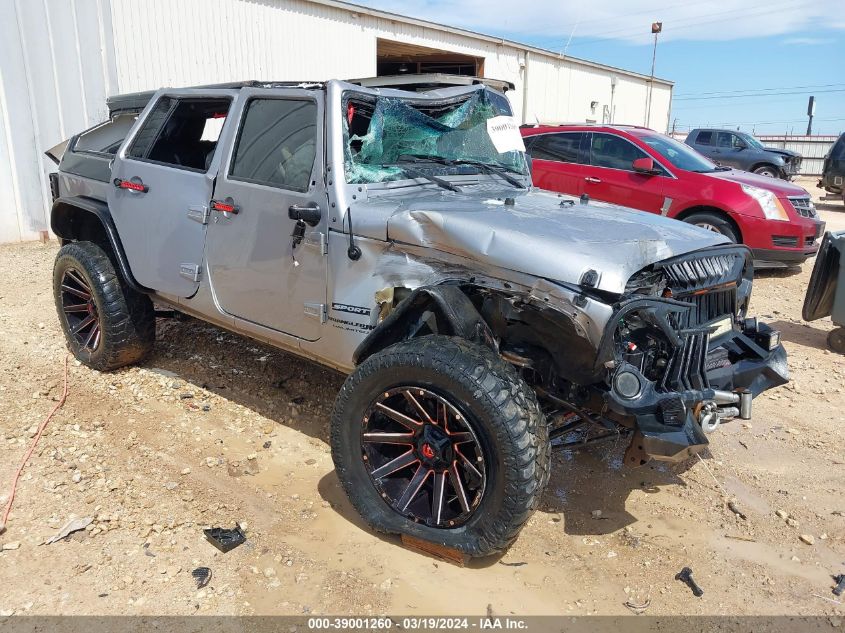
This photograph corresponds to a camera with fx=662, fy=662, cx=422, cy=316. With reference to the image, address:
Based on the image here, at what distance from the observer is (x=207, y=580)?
2.86 meters

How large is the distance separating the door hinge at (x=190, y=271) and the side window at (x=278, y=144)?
639 millimetres

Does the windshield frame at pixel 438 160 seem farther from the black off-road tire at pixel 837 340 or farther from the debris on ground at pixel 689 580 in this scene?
the black off-road tire at pixel 837 340

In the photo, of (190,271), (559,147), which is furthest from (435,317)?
(559,147)

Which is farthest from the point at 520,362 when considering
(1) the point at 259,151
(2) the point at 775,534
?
(1) the point at 259,151

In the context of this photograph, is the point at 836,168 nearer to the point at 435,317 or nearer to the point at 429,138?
the point at 429,138

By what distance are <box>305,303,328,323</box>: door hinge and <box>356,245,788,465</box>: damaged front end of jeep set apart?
34cm

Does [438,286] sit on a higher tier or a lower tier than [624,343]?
higher

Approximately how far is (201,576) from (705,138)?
20.0 meters

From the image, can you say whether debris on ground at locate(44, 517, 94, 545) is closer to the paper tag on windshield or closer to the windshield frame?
the windshield frame

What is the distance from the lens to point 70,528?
3176mm

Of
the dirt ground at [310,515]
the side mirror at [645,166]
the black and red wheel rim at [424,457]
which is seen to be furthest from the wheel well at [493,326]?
the side mirror at [645,166]

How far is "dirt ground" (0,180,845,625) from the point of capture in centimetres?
281

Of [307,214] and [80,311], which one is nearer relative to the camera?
[307,214]

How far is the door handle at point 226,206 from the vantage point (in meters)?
3.75
